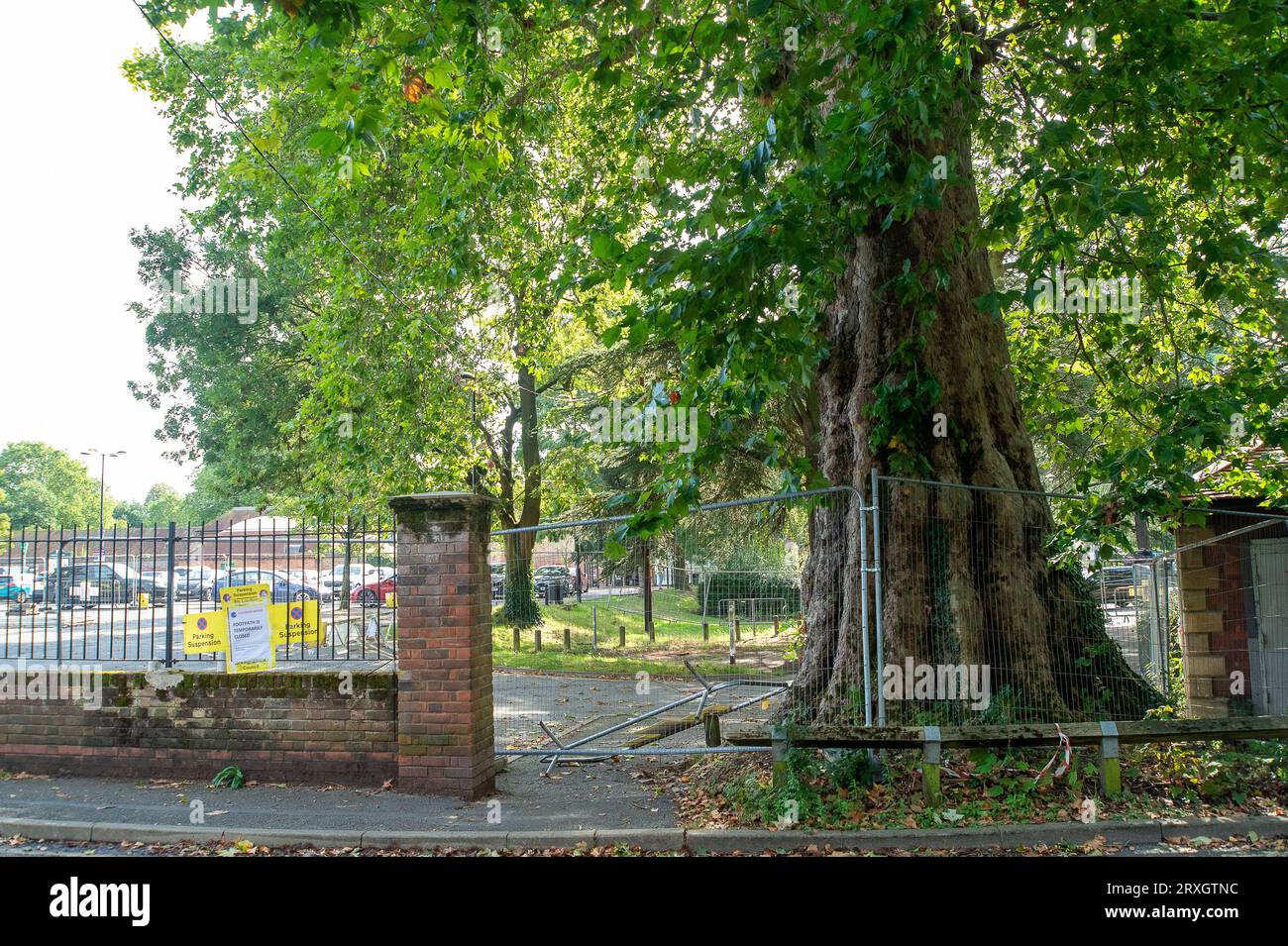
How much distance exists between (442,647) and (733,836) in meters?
2.82

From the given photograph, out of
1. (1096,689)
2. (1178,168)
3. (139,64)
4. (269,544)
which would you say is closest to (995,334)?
(1178,168)

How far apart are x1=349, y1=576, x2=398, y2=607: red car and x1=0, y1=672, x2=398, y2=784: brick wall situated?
0.96m

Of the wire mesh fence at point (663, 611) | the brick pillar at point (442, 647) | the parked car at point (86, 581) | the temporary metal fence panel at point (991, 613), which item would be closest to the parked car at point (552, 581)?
the wire mesh fence at point (663, 611)

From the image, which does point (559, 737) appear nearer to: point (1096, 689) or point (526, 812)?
point (526, 812)

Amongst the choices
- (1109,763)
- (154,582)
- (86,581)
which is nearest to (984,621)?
(1109,763)

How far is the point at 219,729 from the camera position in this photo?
7.84 metres

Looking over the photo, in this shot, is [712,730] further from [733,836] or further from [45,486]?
[45,486]

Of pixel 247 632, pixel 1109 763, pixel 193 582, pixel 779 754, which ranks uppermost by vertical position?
pixel 193 582

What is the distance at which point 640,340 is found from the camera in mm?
5102

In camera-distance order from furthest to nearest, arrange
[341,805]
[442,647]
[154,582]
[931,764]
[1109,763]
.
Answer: [154,582]
[442,647]
[341,805]
[1109,763]
[931,764]

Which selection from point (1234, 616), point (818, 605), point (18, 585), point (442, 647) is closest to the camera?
point (442, 647)

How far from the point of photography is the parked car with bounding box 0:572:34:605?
9528mm

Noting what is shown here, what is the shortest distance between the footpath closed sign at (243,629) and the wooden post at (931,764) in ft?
18.5

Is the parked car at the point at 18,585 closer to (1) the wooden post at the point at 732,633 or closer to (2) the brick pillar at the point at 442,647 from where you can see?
(2) the brick pillar at the point at 442,647
